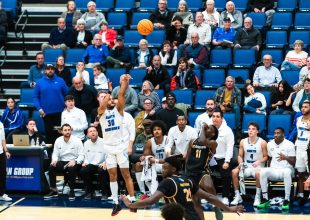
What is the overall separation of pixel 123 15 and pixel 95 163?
5.61 m

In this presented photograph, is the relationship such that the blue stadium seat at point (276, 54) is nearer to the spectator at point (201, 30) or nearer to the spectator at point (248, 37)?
the spectator at point (248, 37)

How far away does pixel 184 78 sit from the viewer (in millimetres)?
20375

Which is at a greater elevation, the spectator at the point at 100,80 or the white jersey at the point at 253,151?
the spectator at the point at 100,80

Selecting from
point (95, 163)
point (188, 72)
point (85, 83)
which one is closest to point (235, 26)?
point (188, 72)

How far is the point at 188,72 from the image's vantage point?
20312 millimetres

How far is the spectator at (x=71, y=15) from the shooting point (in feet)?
76.0

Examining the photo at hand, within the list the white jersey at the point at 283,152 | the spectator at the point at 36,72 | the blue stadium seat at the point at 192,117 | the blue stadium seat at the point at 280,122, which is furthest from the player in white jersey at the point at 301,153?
the spectator at the point at 36,72

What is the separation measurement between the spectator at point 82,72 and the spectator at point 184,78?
1995 millimetres

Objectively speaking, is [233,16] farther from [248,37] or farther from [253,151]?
[253,151]

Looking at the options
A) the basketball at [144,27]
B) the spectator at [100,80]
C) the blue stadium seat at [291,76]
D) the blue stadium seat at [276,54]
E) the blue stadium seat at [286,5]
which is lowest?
the spectator at [100,80]

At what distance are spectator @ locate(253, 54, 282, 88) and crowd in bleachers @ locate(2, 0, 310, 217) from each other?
0.07 ft

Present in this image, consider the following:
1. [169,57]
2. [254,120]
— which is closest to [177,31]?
[169,57]

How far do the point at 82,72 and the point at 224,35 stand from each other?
3.51m

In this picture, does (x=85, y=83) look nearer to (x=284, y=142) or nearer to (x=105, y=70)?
(x=105, y=70)
